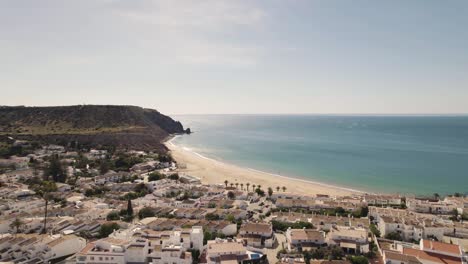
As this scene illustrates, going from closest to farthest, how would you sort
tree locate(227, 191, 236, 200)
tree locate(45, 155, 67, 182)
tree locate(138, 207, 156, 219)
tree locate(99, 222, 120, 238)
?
1. tree locate(99, 222, 120, 238)
2. tree locate(138, 207, 156, 219)
3. tree locate(227, 191, 236, 200)
4. tree locate(45, 155, 67, 182)

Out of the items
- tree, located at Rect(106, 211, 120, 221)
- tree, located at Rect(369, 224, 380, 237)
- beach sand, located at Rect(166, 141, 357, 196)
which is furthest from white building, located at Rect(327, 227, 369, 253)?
tree, located at Rect(106, 211, 120, 221)

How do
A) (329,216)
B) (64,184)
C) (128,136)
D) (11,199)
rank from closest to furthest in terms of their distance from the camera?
(329,216), (11,199), (64,184), (128,136)

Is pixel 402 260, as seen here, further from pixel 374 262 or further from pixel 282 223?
pixel 282 223

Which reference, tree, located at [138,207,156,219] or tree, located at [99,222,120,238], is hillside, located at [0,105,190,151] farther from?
tree, located at [99,222,120,238]

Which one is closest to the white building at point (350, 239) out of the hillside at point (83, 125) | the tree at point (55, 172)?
the tree at point (55, 172)

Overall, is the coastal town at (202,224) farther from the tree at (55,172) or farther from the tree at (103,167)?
the tree at (103,167)

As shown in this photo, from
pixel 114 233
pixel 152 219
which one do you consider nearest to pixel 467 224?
pixel 152 219
